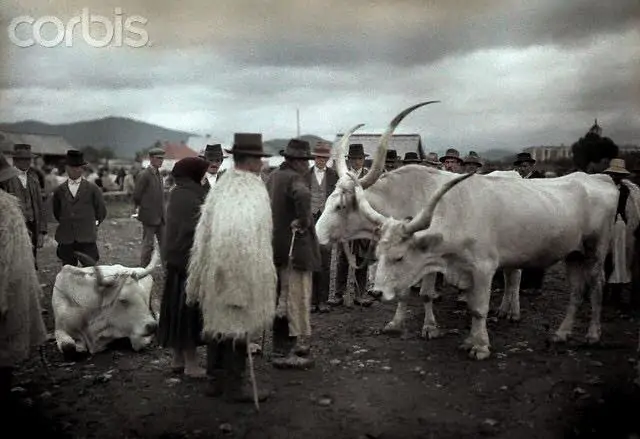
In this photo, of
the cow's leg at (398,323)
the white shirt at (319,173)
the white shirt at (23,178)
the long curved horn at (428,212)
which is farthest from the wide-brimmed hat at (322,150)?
the white shirt at (23,178)

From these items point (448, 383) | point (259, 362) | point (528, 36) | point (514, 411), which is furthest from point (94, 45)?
point (514, 411)

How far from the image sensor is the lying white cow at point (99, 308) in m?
5.11

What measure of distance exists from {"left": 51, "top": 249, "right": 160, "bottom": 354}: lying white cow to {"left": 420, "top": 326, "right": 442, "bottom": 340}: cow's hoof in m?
2.63

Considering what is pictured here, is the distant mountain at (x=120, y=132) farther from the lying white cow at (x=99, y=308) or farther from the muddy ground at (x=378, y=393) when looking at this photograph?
the muddy ground at (x=378, y=393)

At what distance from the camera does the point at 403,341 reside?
5766 mm

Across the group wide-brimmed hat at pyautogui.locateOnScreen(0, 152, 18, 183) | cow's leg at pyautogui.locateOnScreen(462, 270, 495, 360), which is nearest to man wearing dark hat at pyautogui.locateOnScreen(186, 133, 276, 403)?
wide-brimmed hat at pyautogui.locateOnScreen(0, 152, 18, 183)

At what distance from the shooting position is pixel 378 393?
438 centimetres

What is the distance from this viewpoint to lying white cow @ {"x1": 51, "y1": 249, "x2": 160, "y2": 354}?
511 cm

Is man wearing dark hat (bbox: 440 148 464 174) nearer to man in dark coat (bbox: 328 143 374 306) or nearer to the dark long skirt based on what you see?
man in dark coat (bbox: 328 143 374 306)

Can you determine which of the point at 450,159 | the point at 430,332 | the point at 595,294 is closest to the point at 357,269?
the point at 430,332

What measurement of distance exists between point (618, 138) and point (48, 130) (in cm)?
489

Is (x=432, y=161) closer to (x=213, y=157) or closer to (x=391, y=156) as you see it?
(x=391, y=156)

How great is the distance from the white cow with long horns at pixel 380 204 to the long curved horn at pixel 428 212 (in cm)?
88

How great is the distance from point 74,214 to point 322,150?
2.95 meters
